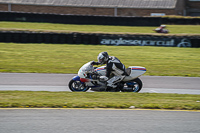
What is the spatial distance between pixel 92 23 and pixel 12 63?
49.4ft

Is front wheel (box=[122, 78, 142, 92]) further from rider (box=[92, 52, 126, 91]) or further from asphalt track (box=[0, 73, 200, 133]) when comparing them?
asphalt track (box=[0, 73, 200, 133])

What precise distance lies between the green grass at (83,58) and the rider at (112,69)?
4800 millimetres

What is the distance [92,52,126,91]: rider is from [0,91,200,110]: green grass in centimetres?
98

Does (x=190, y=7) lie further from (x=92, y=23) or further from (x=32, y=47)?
(x=32, y=47)

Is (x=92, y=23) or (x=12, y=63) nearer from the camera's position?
(x=12, y=63)

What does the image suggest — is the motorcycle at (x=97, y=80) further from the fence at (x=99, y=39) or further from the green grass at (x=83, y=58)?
the fence at (x=99, y=39)

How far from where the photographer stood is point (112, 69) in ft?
33.1

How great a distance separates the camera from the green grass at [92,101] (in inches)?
299

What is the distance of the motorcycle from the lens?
1012 centimetres

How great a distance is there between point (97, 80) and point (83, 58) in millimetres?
8436

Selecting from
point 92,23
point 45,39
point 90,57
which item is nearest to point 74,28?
point 92,23

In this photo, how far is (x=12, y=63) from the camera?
53.9 ft

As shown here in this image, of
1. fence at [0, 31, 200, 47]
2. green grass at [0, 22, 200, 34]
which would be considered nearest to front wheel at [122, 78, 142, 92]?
fence at [0, 31, 200, 47]

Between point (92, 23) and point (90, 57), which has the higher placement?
point (92, 23)
